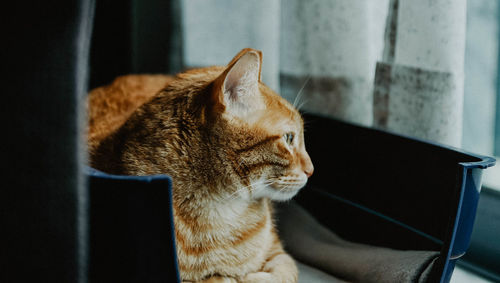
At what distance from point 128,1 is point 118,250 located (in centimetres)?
135

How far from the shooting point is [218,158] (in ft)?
2.88

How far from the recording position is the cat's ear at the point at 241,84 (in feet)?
2.67

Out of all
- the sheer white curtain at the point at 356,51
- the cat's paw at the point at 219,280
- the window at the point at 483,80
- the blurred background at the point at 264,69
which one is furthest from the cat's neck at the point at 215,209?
the window at the point at 483,80

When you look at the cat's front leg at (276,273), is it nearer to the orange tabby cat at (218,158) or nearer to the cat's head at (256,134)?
the orange tabby cat at (218,158)

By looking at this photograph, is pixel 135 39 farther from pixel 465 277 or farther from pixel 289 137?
pixel 465 277

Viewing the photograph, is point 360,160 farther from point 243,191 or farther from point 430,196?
point 243,191

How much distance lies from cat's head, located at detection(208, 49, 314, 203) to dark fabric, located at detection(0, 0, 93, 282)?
0.33 meters

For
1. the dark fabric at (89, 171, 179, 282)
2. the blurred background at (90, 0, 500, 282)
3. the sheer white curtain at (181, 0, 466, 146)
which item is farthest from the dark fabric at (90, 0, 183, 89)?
the dark fabric at (89, 171, 179, 282)

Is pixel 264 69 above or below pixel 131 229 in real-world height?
above

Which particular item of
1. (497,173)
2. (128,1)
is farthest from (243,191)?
(128,1)

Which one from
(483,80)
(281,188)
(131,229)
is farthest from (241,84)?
(483,80)

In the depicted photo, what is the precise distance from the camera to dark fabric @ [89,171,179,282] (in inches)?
26.0

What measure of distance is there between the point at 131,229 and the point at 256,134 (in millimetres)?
331

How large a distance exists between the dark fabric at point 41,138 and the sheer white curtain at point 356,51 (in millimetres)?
793
